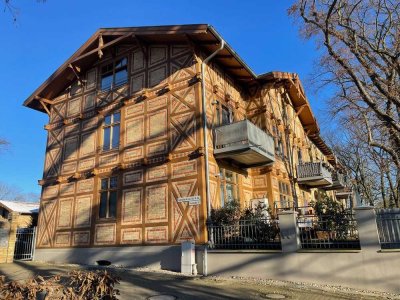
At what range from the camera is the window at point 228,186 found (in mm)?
14602

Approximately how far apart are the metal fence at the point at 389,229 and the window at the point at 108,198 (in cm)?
1115

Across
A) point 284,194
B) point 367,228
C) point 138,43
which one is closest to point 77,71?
point 138,43

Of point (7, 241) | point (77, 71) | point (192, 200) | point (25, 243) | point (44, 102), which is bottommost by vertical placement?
point (25, 243)

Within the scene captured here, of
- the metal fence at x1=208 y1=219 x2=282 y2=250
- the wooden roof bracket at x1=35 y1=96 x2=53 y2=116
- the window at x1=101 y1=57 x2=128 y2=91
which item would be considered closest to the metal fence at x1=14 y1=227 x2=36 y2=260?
the wooden roof bracket at x1=35 y1=96 x2=53 y2=116

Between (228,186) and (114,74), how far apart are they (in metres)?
8.97

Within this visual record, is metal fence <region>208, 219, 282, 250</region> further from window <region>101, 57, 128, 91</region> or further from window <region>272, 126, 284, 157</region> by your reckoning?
window <region>101, 57, 128, 91</region>

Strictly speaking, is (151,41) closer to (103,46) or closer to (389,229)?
(103,46)

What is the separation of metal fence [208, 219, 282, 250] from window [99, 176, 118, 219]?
5.55 m

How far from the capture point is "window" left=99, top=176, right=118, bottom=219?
52.1 feet

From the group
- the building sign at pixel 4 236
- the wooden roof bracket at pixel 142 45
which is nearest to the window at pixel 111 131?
the wooden roof bracket at pixel 142 45

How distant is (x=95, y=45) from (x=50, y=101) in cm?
517

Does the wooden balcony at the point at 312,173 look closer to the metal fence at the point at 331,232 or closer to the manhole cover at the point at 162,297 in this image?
the metal fence at the point at 331,232

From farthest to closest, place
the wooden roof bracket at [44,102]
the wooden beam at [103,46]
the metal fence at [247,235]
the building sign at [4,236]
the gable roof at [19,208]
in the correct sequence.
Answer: the gable roof at [19,208], the wooden roof bracket at [44,102], the building sign at [4,236], the wooden beam at [103,46], the metal fence at [247,235]

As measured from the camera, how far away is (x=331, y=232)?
35.4 feet
